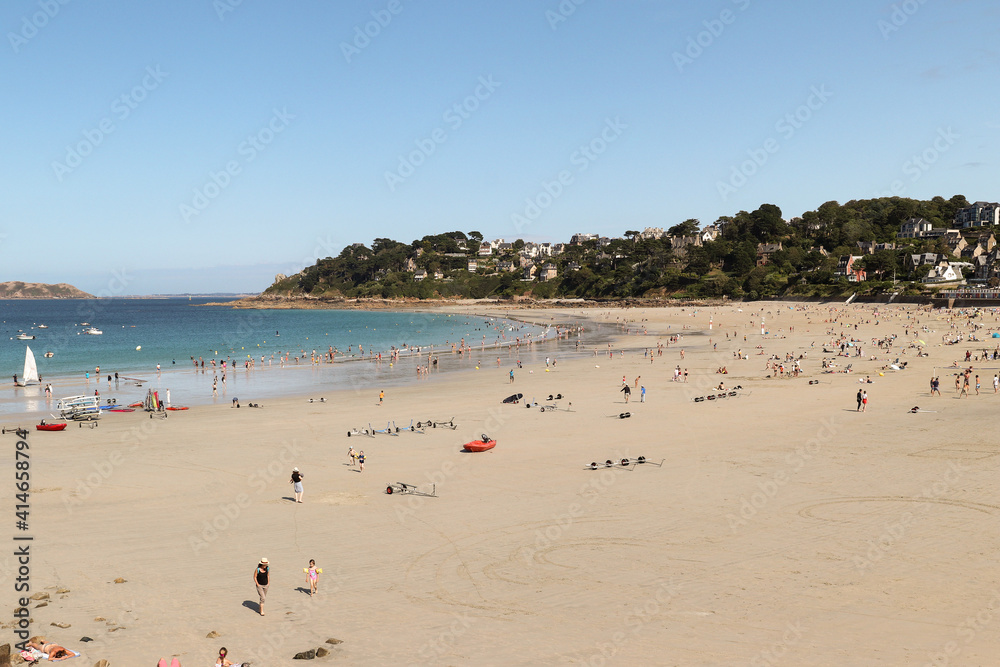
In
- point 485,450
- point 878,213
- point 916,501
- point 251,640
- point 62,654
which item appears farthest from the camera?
point 878,213

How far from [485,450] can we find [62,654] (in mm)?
13976

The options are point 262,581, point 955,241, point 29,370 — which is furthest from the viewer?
point 955,241

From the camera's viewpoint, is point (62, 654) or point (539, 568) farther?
point (539, 568)

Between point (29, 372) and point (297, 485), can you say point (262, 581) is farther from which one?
point (29, 372)

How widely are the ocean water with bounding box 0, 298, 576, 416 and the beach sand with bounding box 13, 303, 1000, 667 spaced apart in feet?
45.0

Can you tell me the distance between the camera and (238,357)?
2398 inches

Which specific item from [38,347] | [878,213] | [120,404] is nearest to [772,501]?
[120,404]

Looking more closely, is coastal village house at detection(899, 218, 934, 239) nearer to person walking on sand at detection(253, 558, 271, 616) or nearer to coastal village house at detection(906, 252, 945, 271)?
coastal village house at detection(906, 252, 945, 271)

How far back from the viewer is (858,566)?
39.6 feet

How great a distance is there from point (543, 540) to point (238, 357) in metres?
53.4

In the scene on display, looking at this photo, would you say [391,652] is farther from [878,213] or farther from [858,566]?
[878,213]

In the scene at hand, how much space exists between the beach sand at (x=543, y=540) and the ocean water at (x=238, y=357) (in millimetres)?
13725

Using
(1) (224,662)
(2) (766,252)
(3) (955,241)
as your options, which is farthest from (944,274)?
(1) (224,662)

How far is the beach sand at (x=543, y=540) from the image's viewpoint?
32.6 ft
